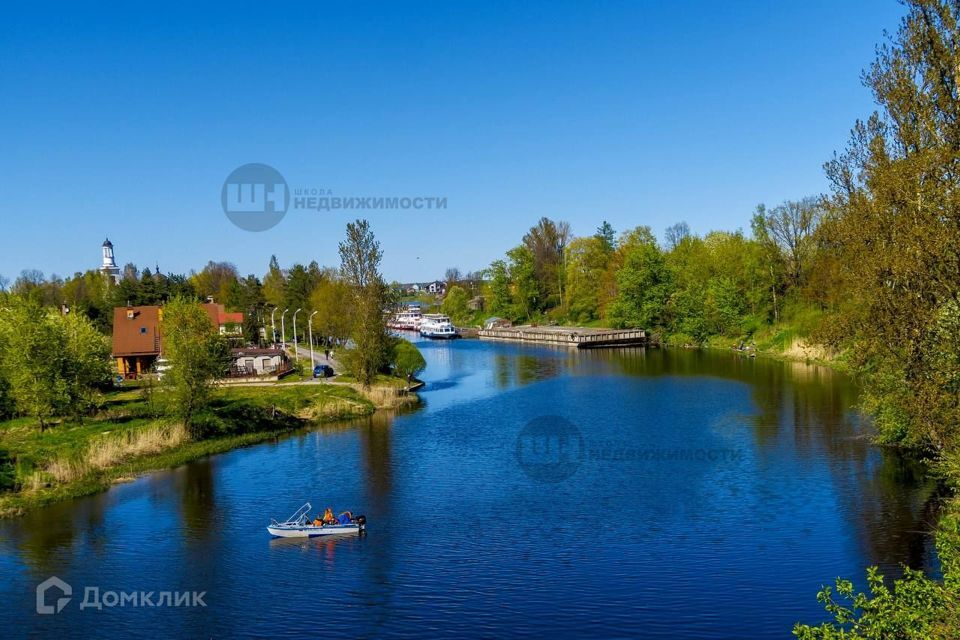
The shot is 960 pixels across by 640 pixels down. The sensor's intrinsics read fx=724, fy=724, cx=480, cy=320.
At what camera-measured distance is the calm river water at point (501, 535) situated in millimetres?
23531

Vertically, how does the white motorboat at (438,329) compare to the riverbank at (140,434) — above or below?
above

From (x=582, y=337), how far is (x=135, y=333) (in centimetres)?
6946

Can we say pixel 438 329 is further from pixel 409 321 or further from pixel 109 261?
pixel 109 261

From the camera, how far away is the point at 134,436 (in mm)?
45031

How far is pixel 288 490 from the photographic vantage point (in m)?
37.5

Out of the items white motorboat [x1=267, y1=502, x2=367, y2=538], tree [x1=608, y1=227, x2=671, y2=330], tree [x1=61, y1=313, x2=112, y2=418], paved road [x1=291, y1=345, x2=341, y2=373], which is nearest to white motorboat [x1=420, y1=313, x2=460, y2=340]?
tree [x1=608, y1=227, x2=671, y2=330]

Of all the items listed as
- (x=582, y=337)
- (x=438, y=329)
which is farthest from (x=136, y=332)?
(x=438, y=329)

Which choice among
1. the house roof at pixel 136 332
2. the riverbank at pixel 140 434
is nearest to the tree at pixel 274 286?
the house roof at pixel 136 332

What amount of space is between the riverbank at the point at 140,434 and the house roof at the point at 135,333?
14.8 metres

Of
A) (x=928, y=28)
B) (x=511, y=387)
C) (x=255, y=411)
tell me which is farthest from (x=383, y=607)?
(x=511, y=387)

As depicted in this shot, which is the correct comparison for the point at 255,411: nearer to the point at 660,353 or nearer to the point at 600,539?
the point at 600,539

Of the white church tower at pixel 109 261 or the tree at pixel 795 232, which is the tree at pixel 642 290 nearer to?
the tree at pixel 795 232

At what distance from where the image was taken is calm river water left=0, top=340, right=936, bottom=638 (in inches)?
926

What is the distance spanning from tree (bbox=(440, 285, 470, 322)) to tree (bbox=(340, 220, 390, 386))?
115 metres
